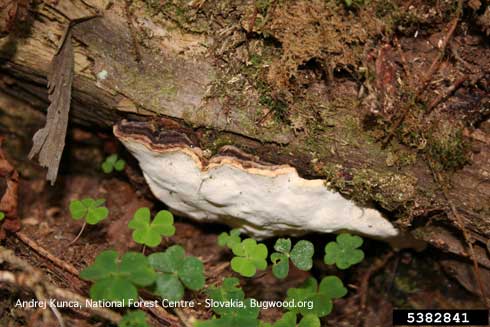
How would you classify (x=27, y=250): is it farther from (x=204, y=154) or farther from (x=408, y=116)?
(x=408, y=116)

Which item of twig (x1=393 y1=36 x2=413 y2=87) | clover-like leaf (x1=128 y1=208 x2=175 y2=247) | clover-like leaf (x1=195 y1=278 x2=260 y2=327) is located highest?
twig (x1=393 y1=36 x2=413 y2=87)

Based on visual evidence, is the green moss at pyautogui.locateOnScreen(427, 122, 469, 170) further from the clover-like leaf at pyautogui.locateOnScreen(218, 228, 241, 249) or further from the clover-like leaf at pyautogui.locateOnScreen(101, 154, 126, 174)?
the clover-like leaf at pyautogui.locateOnScreen(101, 154, 126, 174)

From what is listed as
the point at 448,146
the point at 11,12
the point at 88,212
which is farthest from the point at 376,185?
the point at 11,12

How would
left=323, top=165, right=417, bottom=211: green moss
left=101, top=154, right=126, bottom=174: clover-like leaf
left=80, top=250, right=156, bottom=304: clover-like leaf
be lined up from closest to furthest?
left=80, top=250, right=156, bottom=304: clover-like leaf → left=323, top=165, right=417, bottom=211: green moss → left=101, top=154, right=126, bottom=174: clover-like leaf

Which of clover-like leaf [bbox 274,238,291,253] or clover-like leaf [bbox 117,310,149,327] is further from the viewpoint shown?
clover-like leaf [bbox 274,238,291,253]

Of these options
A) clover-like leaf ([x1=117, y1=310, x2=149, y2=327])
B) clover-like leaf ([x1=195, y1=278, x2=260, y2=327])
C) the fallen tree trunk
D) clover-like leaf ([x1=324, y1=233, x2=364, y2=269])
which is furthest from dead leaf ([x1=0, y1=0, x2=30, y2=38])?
clover-like leaf ([x1=324, y1=233, x2=364, y2=269])

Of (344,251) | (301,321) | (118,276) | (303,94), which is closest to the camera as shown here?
(118,276)

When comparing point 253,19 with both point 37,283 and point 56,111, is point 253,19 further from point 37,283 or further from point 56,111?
point 37,283
